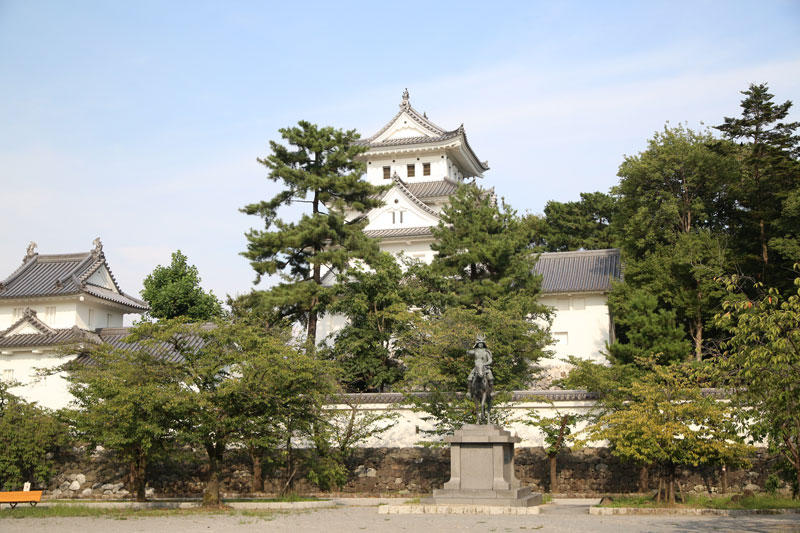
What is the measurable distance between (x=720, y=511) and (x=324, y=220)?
62.5ft

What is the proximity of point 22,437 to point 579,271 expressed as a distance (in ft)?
84.4

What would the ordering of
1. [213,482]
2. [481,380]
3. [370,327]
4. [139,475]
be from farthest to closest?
[370,327] → [139,475] → [481,380] → [213,482]

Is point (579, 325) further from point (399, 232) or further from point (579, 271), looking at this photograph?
point (399, 232)

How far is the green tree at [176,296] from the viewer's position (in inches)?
1838

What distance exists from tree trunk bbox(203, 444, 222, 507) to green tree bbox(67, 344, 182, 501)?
1202 millimetres

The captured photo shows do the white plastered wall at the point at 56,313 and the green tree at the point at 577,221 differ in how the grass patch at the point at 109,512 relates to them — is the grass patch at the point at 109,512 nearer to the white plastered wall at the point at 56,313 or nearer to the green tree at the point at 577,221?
the white plastered wall at the point at 56,313

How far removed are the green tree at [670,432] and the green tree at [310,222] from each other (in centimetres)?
1408

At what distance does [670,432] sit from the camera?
17.7 m

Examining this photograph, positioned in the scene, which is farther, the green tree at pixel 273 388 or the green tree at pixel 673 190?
the green tree at pixel 673 190

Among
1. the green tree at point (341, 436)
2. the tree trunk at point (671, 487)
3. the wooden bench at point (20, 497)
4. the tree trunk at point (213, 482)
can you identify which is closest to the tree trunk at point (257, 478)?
the green tree at point (341, 436)

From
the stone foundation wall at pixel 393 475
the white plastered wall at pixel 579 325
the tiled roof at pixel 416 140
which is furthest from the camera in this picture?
the tiled roof at pixel 416 140

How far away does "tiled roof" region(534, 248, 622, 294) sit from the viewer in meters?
36.9

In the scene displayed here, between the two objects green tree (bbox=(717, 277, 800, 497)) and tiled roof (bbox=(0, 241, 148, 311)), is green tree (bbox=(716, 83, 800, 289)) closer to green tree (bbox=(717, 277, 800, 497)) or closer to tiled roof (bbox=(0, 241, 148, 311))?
green tree (bbox=(717, 277, 800, 497))

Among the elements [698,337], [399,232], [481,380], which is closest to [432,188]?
[399,232]
